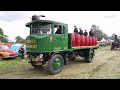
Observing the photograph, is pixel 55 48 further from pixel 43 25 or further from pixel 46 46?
Result: pixel 43 25

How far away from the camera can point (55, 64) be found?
9.70 m

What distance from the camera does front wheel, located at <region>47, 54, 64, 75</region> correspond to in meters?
9.38

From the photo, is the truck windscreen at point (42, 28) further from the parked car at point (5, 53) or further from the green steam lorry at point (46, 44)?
the parked car at point (5, 53)

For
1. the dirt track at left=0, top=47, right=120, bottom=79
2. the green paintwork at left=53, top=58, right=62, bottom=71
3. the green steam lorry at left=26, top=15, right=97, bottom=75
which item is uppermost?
the green steam lorry at left=26, top=15, right=97, bottom=75

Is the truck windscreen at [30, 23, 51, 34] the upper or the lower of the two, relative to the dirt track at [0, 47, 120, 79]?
upper

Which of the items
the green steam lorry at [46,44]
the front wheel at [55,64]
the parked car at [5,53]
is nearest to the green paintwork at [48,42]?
the green steam lorry at [46,44]

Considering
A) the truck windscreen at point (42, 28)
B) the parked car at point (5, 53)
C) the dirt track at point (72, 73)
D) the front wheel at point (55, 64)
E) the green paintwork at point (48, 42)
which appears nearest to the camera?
the dirt track at point (72, 73)

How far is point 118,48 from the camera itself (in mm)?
33688

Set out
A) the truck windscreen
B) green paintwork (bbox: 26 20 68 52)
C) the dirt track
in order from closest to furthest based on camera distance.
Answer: the dirt track, green paintwork (bbox: 26 20 68 52), the truck windscreen

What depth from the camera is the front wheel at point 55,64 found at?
9383mm

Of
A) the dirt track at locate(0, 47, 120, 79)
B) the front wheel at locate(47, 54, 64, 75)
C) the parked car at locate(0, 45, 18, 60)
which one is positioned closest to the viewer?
the dirt track at locate(0, 47, 120, 79)

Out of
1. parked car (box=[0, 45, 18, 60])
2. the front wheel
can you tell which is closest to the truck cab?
the front wheel

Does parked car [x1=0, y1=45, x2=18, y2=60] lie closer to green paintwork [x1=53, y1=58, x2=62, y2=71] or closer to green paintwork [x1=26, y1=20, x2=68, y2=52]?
green paintwork [x1=26, y1=20, x2=68, y2=52]

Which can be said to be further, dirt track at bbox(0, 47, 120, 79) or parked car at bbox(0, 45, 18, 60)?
parked car at bbox(0, 45, 18, 60)
